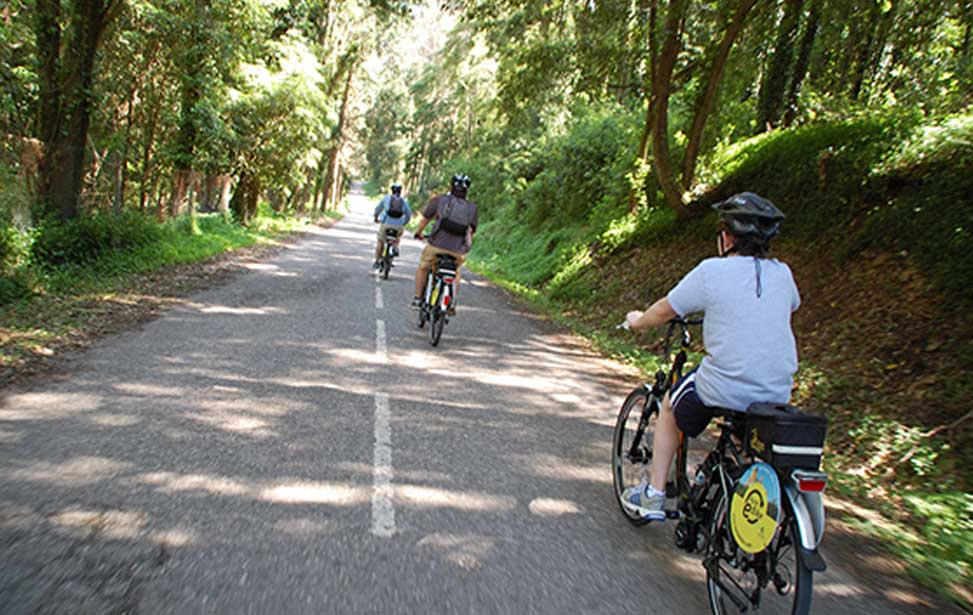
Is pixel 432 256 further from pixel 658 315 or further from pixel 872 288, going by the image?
pixel 658 315

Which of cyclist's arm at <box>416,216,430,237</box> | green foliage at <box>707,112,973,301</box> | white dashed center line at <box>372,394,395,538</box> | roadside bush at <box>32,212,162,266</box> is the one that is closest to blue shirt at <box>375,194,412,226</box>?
cyclist's arm at <box>416,216,430,237</box>

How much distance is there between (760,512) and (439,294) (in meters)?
6.43

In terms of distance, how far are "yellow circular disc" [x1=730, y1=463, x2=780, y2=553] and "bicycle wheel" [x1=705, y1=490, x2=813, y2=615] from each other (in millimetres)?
66

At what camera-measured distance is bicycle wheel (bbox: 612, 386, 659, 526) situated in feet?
13.7

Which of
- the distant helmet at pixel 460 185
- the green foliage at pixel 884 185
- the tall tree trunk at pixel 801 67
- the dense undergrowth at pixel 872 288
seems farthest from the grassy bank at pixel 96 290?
the tall tree trunk at pixel 801 67

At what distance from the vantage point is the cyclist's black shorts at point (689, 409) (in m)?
3.36

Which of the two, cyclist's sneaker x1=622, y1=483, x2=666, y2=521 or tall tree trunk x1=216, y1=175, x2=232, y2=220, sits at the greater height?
tall tree trunk x1=216, y1=175, x2=232, y2=220

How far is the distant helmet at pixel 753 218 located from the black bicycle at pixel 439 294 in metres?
5.71

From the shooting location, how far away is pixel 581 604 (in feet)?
10.4

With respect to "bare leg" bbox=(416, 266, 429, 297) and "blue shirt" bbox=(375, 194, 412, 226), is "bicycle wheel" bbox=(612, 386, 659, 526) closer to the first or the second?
"bare leg" bbox=(416, 266, 429, 297)

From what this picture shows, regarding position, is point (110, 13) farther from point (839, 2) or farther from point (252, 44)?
point (839, 2)

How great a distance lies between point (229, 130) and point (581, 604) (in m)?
20.4

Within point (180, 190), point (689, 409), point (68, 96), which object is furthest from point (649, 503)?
point (180, 190)

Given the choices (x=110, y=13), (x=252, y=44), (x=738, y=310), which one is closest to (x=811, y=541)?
(x=738, y=310)
